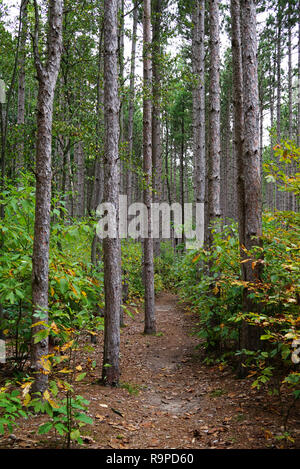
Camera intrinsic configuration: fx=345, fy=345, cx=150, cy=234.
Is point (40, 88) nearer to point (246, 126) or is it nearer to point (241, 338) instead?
point (246, 126)

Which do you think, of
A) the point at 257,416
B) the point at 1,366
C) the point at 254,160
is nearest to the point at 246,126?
the point at 254,160

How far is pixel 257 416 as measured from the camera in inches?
150

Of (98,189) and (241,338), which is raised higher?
(98,189)

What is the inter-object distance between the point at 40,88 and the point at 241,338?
4.17m

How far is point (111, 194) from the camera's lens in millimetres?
5160

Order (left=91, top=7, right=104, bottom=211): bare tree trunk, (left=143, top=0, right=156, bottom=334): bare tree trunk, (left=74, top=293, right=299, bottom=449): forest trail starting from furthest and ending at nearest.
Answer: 1. (left=143, top=0, right=156, bottom=334): bare tree trunk
2. (left=91, top=7, right=104, bottom=211): bare tree trunk
3. (left=74, top=293, right=299, bottom=449): forest trail

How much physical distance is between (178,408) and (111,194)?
123 inches

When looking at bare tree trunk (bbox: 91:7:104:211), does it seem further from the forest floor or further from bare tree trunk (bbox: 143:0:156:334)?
the forest floor

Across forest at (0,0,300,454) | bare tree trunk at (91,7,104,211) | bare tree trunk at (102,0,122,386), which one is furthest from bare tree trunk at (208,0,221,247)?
bare tree trunk at (102,0,122,386)

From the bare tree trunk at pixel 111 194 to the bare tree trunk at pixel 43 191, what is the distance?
146 cm

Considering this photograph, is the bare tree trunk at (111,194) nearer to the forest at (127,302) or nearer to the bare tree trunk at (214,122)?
the forest at (127,302)

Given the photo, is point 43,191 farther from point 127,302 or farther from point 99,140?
point 99,140

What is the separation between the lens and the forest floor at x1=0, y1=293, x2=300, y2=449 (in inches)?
131

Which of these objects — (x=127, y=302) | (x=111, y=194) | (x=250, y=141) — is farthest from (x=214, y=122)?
(x=127, y=302)
